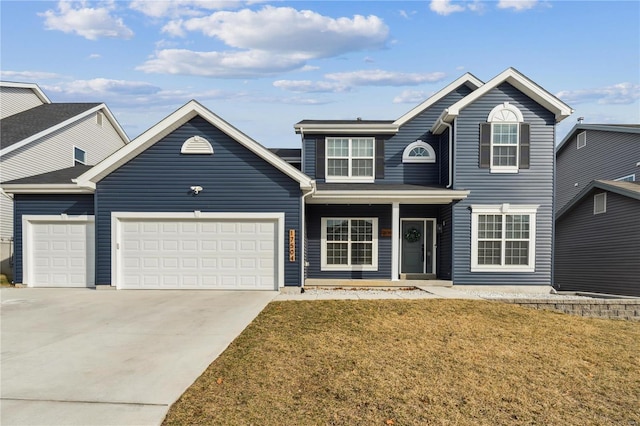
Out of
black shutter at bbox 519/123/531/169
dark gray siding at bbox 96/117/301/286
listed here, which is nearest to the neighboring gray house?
black shutter at bbox 519/123/531/169

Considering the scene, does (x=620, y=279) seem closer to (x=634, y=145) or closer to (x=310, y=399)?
(x=634, y=145)

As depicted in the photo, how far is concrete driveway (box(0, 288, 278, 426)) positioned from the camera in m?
4.35

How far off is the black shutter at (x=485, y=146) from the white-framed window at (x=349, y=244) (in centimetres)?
413

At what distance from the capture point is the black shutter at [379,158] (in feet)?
48.8

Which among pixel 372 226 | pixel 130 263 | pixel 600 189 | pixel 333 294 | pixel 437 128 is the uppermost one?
pixel 437 128

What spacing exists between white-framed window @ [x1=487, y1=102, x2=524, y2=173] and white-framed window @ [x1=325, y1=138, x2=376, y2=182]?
413 centimetres

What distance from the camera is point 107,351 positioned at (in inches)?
247

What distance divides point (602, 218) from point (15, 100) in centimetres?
2747

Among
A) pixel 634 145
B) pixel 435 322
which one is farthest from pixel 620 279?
pixel 435 322

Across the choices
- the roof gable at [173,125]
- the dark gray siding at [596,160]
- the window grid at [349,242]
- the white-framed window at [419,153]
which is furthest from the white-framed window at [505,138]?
the dark gray siding at [596,160]

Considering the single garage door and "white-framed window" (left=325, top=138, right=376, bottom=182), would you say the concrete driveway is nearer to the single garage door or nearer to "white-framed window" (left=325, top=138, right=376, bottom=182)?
the single garage door

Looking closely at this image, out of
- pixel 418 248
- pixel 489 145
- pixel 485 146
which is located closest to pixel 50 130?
pixel 418 248

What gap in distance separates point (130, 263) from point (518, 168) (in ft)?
42.4

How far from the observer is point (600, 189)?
15.4m
